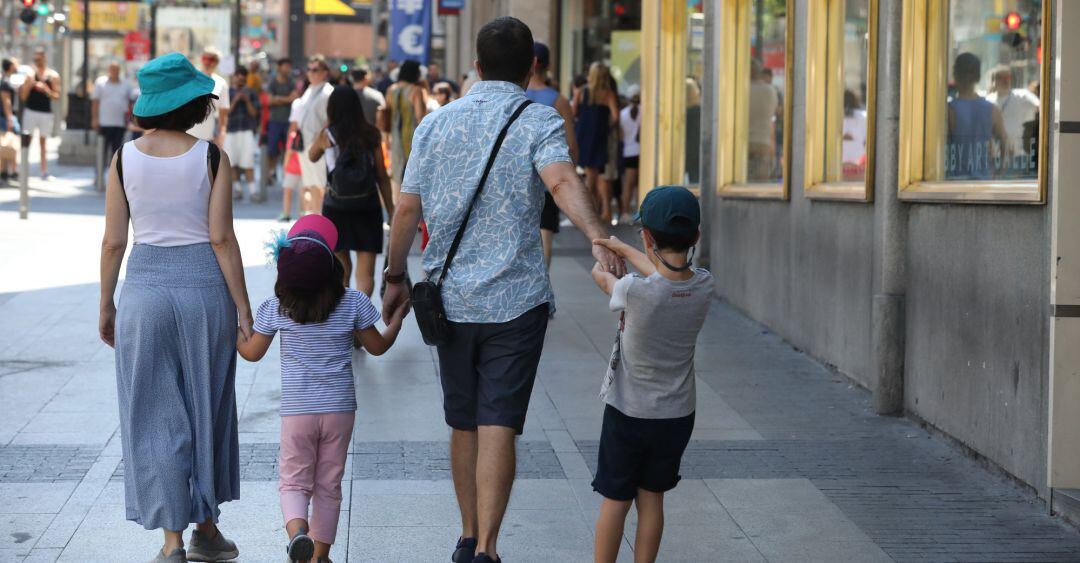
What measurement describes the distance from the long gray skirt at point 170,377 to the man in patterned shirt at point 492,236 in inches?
23.7

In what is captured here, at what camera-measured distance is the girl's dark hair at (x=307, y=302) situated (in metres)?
4.87

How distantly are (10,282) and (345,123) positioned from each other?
15.1 feet

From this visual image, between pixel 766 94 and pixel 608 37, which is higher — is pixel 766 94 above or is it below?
below

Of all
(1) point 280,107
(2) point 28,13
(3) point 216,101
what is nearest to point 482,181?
(3) point 216,101

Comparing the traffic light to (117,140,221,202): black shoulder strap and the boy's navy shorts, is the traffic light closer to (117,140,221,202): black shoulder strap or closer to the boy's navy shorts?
(117,140,221,202): black shoulder strap

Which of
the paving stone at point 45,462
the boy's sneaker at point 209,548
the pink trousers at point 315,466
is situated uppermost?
the pink trousers at point 315,466

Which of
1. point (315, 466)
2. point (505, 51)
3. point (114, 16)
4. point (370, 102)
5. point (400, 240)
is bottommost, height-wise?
point (315, 466)

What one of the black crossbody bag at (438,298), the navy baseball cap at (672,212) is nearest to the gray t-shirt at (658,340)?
the navy baseball cap at (672,212)

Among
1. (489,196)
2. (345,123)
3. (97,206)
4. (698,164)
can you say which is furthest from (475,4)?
(489,196)

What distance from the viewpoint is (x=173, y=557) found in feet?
16.6

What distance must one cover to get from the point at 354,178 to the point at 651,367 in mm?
4799

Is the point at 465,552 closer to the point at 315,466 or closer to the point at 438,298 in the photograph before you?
the point at 315,466

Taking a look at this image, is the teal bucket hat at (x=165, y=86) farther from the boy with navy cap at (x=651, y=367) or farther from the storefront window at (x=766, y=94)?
the storefront window at (x=766, y=94)

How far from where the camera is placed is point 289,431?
4902 millimetres
